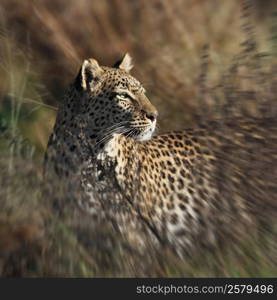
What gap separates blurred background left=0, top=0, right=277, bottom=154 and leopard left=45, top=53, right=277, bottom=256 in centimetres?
55

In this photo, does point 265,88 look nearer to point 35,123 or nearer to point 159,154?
point 159,154

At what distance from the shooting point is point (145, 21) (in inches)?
307

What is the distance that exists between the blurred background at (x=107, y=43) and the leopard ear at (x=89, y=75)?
0.83 m

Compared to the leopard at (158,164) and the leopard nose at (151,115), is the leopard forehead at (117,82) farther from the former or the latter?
the leopard nose at (151,115)

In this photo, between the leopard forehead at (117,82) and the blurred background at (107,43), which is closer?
the leopard forehead at (117,82)

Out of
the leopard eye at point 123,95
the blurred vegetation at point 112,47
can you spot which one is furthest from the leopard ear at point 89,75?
the blurred vegetation at point 112,47

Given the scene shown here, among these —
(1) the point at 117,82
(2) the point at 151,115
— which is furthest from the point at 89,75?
(2) the point at 151,115

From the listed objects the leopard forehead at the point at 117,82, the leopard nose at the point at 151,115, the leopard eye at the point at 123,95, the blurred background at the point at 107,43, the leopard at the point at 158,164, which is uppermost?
the blurred background at the point at 107,43

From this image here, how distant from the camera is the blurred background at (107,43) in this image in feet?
24.6

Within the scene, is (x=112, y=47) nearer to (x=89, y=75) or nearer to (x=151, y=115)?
(x=89, y=75)

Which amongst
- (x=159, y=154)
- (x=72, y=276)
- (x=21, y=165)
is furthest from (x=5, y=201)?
(x=159, y=154)

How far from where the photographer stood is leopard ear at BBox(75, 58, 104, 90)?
21.8 feet

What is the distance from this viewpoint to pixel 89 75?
6703mm

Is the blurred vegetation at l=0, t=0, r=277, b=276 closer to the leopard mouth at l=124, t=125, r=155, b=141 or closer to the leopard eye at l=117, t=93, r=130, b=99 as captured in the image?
the leopard mouth at l=124, t=125, r=155, b=141
